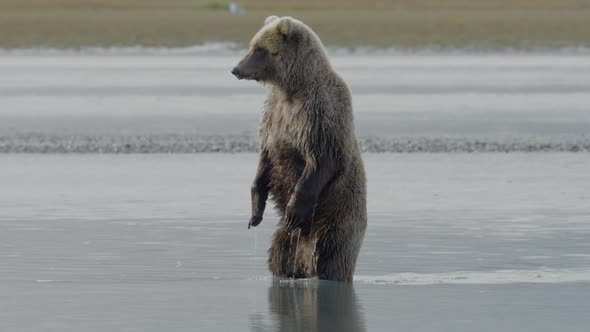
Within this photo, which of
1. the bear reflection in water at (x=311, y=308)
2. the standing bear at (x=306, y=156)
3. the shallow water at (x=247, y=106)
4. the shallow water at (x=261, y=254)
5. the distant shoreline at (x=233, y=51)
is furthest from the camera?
the distant shoreline at (x=233, y=51)

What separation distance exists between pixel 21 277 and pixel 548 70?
24721 millimetres

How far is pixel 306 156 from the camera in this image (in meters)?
7.93

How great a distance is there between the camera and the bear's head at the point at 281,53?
26.1 ft

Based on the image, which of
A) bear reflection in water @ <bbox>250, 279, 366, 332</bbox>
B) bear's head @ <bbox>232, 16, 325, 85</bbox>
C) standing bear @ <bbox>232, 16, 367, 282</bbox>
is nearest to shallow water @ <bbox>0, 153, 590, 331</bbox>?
bear reflection in water @ <bbox>250, 279, 366, 332</bbox>

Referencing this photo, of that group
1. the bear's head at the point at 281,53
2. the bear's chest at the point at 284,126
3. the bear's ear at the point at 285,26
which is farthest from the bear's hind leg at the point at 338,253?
the bear's ear at the point at 285,26

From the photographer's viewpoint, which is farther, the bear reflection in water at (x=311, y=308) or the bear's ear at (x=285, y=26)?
the bear's ear at (x=285, y=26)

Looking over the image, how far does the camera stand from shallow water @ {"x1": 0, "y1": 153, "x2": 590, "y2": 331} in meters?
6.98

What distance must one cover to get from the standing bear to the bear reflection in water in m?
0.16

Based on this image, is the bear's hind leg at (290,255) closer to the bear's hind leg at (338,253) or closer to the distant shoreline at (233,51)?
the bear's hind leg at (338,253)

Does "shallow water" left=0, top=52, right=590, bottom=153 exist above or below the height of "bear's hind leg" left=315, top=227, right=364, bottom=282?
below

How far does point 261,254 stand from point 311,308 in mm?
1848

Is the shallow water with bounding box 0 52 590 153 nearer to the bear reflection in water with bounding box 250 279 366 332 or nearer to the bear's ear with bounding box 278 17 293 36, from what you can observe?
the bear's ear with bounding box 278 17 293 36

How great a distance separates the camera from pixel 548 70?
31.7 m

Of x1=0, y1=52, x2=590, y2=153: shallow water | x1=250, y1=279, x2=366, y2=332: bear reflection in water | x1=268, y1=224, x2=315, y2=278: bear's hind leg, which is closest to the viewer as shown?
x1=250, y1=279, x2=366, y2=332: bear reflection in water
